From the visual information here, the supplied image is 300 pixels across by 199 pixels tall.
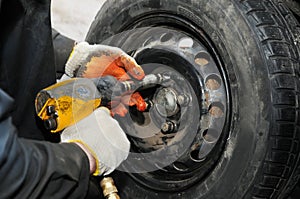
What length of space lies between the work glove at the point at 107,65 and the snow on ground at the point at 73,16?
1164 mm

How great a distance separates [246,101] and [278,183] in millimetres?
261

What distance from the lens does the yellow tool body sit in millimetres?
1214

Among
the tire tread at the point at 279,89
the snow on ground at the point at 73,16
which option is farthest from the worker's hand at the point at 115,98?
→ the snow on ground at the point at 73,16

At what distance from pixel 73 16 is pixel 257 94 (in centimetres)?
177

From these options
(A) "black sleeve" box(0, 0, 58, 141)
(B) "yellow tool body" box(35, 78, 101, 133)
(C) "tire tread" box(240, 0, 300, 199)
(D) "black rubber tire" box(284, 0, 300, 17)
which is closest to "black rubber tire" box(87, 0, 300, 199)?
(C) "tire tread" box(240, 0, 300, 199)

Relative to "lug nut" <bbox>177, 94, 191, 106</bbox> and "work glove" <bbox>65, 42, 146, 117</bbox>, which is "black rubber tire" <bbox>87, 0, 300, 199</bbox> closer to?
"lug nut" <bbox>177, 94, 191, 106</bbox>

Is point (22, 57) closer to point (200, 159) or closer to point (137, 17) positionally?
point (137, 17)

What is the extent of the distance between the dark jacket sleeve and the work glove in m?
0.32

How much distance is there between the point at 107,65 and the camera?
141 centimetres

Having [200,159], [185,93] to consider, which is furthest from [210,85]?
[200,159]

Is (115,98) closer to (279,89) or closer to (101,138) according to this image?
(101,138)

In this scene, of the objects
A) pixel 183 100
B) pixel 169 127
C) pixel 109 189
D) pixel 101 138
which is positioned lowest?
pixel 109 189

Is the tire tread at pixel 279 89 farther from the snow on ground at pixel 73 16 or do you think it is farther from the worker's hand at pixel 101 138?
the snow on ground at pixel 73 16

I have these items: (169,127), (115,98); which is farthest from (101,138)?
(169,127)
